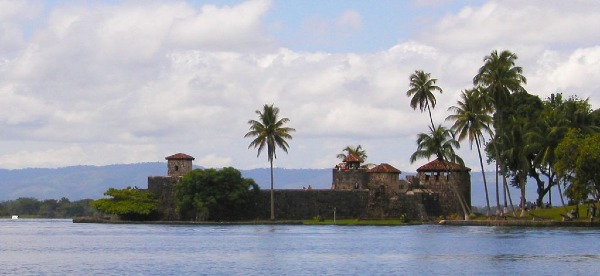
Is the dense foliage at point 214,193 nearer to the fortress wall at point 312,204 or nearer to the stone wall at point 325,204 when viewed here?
the stone wall at point 325,204

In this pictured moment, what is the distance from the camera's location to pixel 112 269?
5272 cm

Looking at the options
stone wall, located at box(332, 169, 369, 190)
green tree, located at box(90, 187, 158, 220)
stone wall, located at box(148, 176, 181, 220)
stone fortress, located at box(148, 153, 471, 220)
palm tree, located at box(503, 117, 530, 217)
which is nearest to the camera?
palm tree, located at box(503, 117, 530, 217)

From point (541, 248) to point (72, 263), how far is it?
2433cm

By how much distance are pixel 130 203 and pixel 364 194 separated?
67.3ft

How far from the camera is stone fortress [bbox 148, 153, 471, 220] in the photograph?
104m

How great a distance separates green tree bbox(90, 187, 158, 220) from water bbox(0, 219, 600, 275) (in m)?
19.4

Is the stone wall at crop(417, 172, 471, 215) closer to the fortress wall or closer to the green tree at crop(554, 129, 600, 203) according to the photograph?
the fortress wall

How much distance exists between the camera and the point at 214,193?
103938 millimetres

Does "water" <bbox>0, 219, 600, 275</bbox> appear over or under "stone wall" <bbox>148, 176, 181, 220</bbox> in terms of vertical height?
A: under

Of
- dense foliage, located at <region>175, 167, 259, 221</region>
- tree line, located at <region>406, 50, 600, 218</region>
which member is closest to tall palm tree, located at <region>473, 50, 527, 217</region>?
tree line, located at <region>406, 50, 600, 218</region>

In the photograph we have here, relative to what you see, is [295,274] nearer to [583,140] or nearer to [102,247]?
[102,247]

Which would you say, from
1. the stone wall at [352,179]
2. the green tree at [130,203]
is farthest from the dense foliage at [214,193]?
the stone wall at [352,179]

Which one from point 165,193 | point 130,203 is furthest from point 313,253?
point 130,203

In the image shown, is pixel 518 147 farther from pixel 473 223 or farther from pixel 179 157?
pixel 179 157
